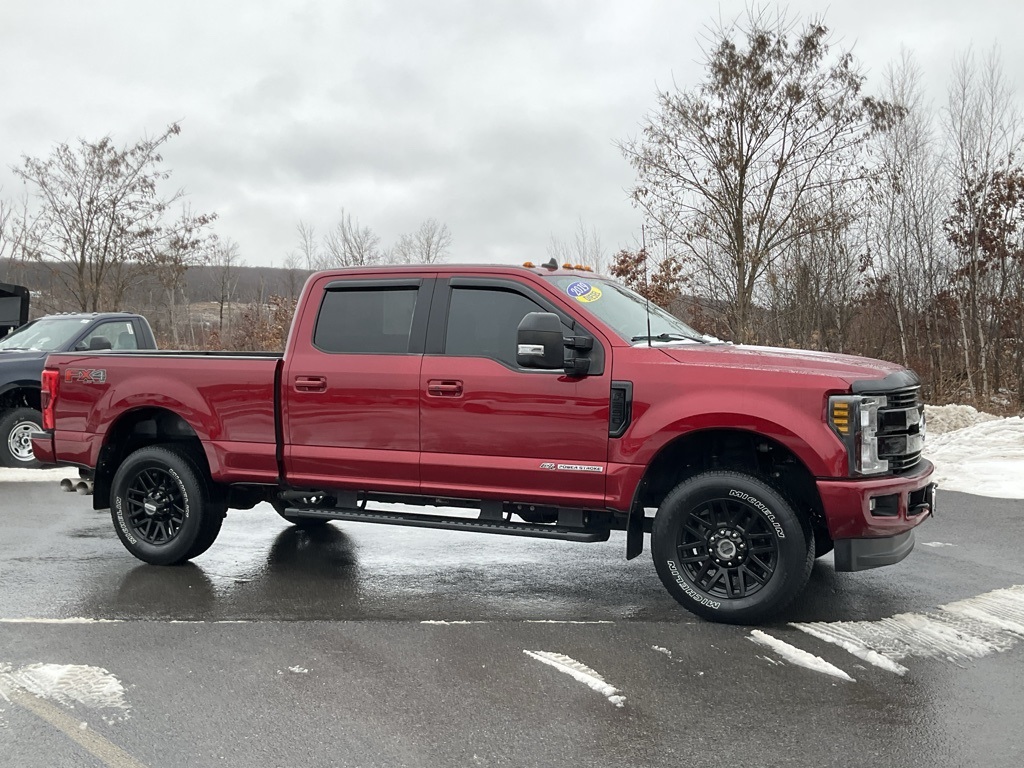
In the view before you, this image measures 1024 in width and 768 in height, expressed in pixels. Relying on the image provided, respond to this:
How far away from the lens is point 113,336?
12.1 meters

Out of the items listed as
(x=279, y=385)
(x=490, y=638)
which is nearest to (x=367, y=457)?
(x=279, y=385)

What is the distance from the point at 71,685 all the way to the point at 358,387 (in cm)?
242

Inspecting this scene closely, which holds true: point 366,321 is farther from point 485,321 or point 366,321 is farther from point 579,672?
point 579,672

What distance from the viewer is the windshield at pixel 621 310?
5.62 meters

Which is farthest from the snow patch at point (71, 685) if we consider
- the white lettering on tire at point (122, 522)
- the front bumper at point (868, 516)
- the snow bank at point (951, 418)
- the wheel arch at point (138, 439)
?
the snow bank at point (951, 418)

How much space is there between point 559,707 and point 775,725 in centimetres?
90

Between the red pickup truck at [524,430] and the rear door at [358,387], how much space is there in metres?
0.01

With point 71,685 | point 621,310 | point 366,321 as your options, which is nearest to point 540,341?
point 621,310

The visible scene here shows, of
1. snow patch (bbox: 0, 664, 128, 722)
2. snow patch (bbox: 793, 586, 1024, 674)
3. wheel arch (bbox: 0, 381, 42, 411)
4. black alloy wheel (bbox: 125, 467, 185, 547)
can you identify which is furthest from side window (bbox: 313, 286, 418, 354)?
wheel arch (bbox: 0, 381, 42, 411)

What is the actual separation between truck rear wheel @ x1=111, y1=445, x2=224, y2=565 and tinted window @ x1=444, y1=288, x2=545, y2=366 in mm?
2185

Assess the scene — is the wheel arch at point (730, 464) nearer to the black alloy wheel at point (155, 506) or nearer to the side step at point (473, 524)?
the side step at point (473, 524)

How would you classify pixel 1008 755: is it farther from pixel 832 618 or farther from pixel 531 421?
pixel 531 421

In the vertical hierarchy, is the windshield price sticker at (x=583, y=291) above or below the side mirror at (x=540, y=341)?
above

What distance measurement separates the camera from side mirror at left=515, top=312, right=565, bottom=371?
517cm
